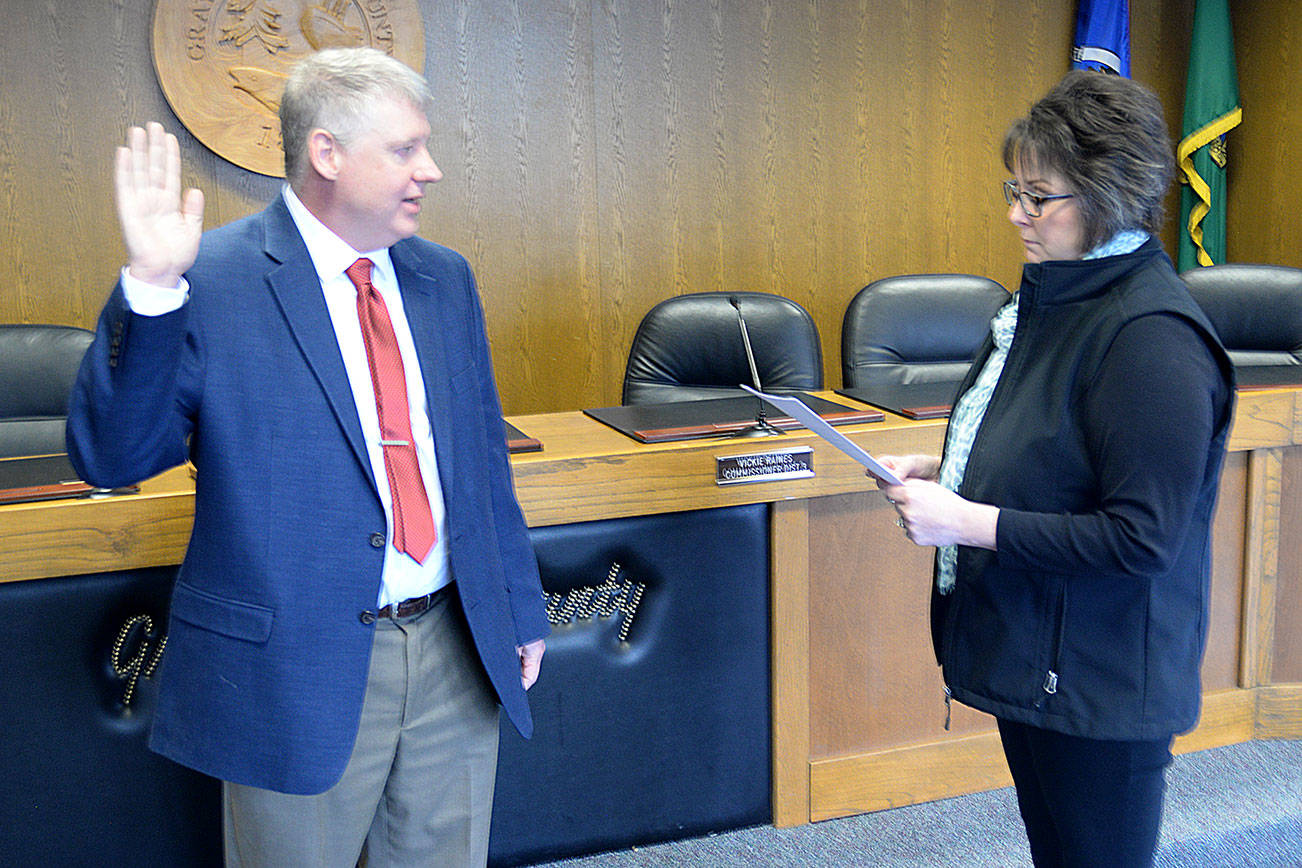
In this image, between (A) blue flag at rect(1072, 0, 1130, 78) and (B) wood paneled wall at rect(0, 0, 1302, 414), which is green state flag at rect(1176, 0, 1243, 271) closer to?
(B) wood paneled wall at rect(0, 0, 1302, 414)

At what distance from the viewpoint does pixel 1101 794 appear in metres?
1.30

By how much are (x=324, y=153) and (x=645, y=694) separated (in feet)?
3.90

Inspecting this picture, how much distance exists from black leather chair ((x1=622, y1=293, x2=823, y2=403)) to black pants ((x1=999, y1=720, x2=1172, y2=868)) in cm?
170

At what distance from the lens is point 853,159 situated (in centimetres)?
423

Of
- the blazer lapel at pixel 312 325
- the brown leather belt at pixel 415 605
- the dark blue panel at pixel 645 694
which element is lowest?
the dark blue panel at pixel 645 694

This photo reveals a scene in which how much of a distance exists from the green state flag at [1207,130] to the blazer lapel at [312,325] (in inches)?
156

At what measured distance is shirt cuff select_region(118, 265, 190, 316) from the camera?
1056mm

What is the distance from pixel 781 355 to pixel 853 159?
1.57m

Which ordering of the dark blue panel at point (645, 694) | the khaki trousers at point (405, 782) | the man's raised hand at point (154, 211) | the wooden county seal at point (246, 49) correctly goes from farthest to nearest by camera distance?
the wooden county seal at point (246, 49)
the dark blue panel at point (645, 694)
the khaki trousers at point (405, 782)
the man's raised hand at point (154, 211)

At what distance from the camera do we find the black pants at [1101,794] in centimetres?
129

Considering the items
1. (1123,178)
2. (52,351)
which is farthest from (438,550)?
(52,351)

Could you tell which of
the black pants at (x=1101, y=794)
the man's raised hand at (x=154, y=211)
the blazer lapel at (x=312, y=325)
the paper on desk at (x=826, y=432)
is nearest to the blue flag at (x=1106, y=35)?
the paper on desk at (x=826, y=432)

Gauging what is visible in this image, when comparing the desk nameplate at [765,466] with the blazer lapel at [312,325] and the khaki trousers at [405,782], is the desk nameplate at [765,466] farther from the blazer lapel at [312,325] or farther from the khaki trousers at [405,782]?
the blazer lapel at [312,325]

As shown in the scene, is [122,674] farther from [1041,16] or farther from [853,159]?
[1041,16]
